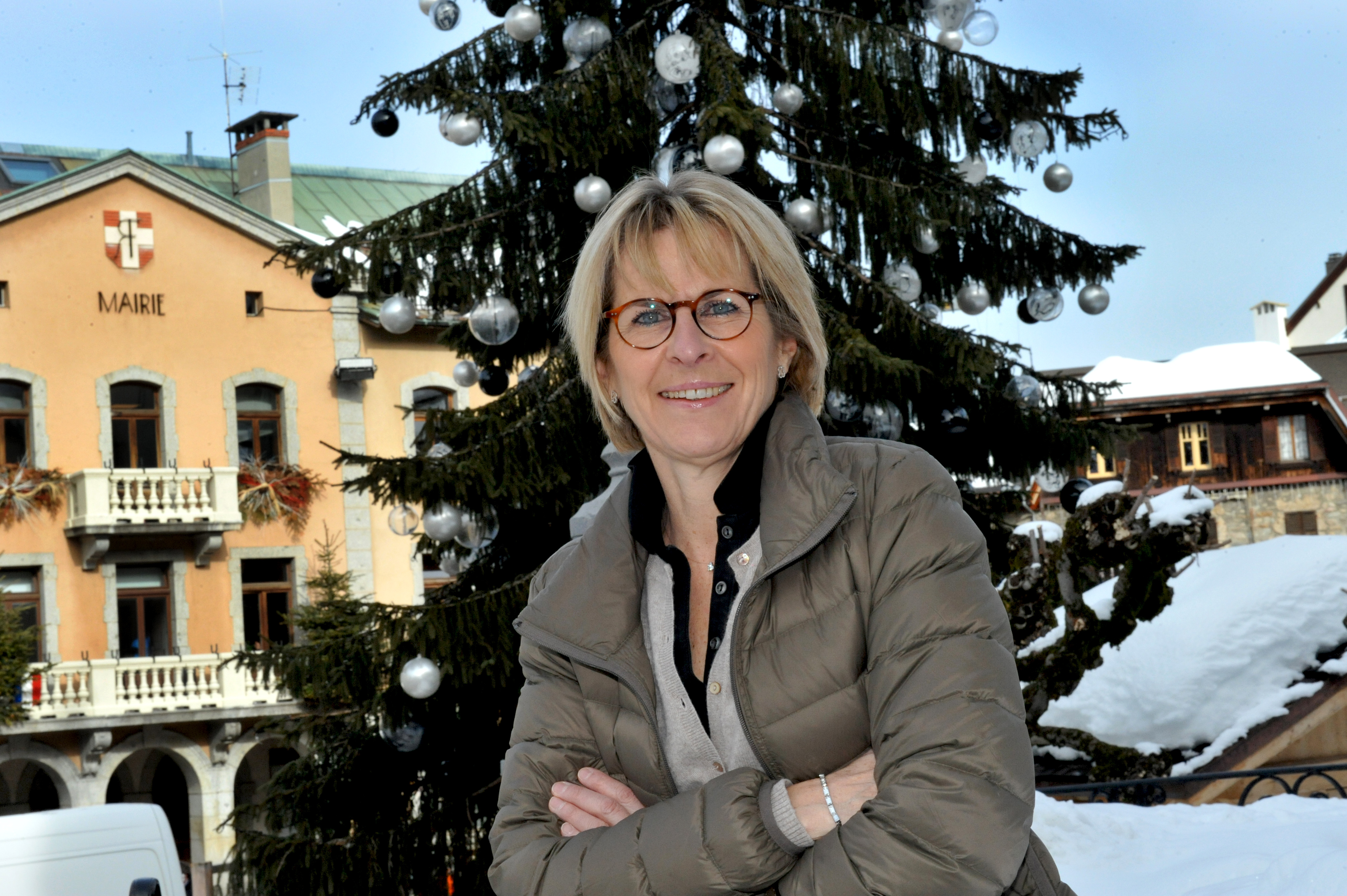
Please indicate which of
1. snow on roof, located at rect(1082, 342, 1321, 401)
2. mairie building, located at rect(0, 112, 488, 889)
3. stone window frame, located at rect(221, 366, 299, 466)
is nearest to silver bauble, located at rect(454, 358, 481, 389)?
mairie building, located at rect(0, 112, 488, 889)

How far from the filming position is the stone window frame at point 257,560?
67.0ft

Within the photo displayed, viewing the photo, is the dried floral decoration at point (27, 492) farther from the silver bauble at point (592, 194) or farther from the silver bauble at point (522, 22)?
the silver bauble at point (592, 194)

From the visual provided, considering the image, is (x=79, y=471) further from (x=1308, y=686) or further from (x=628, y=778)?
(x=628, y=778)

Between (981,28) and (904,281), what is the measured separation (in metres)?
1.32

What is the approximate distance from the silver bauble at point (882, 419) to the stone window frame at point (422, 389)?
16.5m

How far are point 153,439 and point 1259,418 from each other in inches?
784

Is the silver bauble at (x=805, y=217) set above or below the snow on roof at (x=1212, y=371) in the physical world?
below

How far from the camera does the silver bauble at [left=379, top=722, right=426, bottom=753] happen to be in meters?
6.42

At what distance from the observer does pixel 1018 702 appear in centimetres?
180

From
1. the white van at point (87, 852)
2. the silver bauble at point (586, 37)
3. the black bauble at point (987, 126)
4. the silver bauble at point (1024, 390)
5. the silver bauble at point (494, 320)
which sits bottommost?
the white van at point (87, 852)

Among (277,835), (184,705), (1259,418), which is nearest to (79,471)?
→ (184,705)

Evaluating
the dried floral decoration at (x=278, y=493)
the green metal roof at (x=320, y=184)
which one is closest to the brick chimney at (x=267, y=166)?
the green metal roof at (x=320, y=184)

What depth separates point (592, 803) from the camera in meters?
1.97

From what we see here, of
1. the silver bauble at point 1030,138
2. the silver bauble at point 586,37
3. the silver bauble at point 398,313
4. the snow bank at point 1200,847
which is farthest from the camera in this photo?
the silver bauble at point 1030,138
